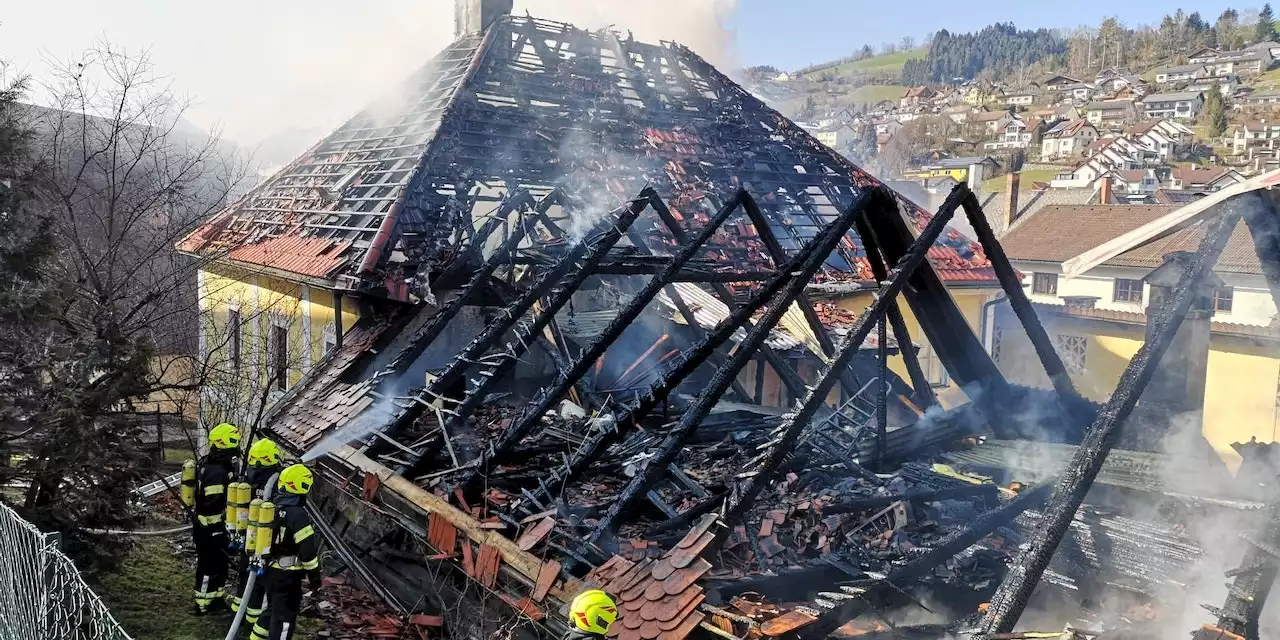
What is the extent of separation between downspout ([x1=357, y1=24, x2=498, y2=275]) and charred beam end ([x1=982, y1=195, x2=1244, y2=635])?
8726mm

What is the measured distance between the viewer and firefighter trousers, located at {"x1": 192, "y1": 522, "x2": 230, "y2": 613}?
8.02 m

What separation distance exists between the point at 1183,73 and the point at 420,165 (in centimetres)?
12239

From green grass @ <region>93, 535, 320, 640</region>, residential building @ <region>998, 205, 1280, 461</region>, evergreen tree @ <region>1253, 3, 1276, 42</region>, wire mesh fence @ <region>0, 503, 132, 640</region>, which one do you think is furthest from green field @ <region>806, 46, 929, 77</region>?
wire mesh fence @ <region>0, 503, 132, 640</region>

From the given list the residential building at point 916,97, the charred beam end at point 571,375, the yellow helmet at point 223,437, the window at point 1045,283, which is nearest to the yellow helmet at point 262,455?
the yellow helmet at point 223,437

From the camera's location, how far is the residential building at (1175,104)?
94.7 m

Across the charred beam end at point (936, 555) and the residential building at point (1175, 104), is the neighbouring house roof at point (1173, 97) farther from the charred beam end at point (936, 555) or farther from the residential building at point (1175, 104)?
the charred beam end at point (936, 555)

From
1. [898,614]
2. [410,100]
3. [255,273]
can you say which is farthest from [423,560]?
[410,100]

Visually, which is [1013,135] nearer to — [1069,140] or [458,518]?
[1069,140]

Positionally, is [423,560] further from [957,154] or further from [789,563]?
[957,154]

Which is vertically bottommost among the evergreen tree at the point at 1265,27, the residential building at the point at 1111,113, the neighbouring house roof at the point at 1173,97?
the residential building at the point at 1111,113

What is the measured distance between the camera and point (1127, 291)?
29.6 meters

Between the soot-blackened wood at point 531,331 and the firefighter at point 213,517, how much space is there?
2051mm

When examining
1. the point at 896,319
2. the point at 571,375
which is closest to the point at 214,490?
the point at 571,375

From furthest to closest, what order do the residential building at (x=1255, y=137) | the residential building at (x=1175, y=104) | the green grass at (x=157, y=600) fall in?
the residential building at (x=1175, y=104) < the residential building at (x=1255, y=137) < the green grass at (x=157, y=600)
